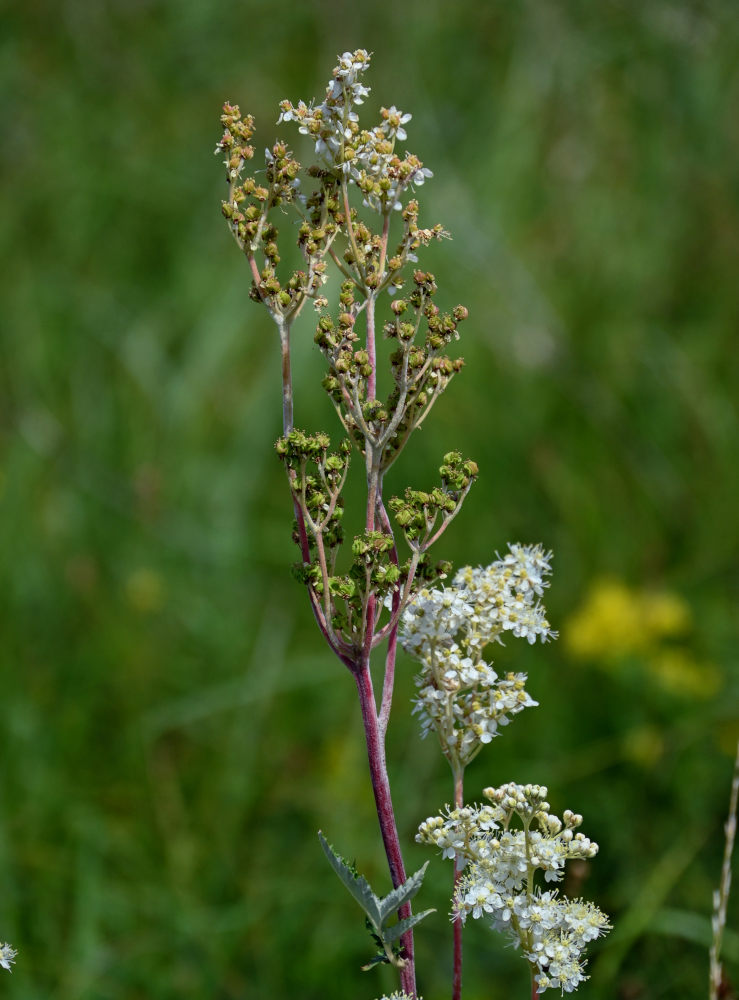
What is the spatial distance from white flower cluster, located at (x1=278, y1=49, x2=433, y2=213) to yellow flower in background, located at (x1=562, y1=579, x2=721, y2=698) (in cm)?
288

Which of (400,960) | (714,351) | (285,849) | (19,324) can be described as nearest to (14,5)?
(19,324)

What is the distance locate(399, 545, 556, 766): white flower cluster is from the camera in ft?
4.58

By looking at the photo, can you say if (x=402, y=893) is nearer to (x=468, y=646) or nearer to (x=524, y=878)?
(x=524, y=878)

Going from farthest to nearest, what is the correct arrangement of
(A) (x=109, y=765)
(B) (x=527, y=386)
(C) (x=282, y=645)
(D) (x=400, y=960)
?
(B) (x=527, y=386) < (C) (x=282, y=645) < (A) (x=109, y=765) < (D) (x=400, y=960)

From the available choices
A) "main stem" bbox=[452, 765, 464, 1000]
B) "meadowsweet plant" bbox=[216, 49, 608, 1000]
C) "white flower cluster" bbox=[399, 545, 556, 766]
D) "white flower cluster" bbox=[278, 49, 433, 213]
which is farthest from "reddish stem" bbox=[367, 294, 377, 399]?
→ "main stem" bbox=[452, 765, 464, 1000]

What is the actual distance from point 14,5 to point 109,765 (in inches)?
237

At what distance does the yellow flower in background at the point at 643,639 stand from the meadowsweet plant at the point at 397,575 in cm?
263

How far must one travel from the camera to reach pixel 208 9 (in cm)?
779

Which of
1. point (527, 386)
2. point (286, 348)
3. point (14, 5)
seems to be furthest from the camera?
point (14, 5)

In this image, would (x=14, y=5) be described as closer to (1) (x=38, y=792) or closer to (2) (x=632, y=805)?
(1) (x=38, y=792)

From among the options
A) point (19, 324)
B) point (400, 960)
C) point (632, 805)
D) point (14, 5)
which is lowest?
point (400, 960)

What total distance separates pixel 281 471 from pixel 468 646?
13.7ft

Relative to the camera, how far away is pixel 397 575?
4.36 ft

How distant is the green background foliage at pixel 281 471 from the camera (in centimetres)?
332
